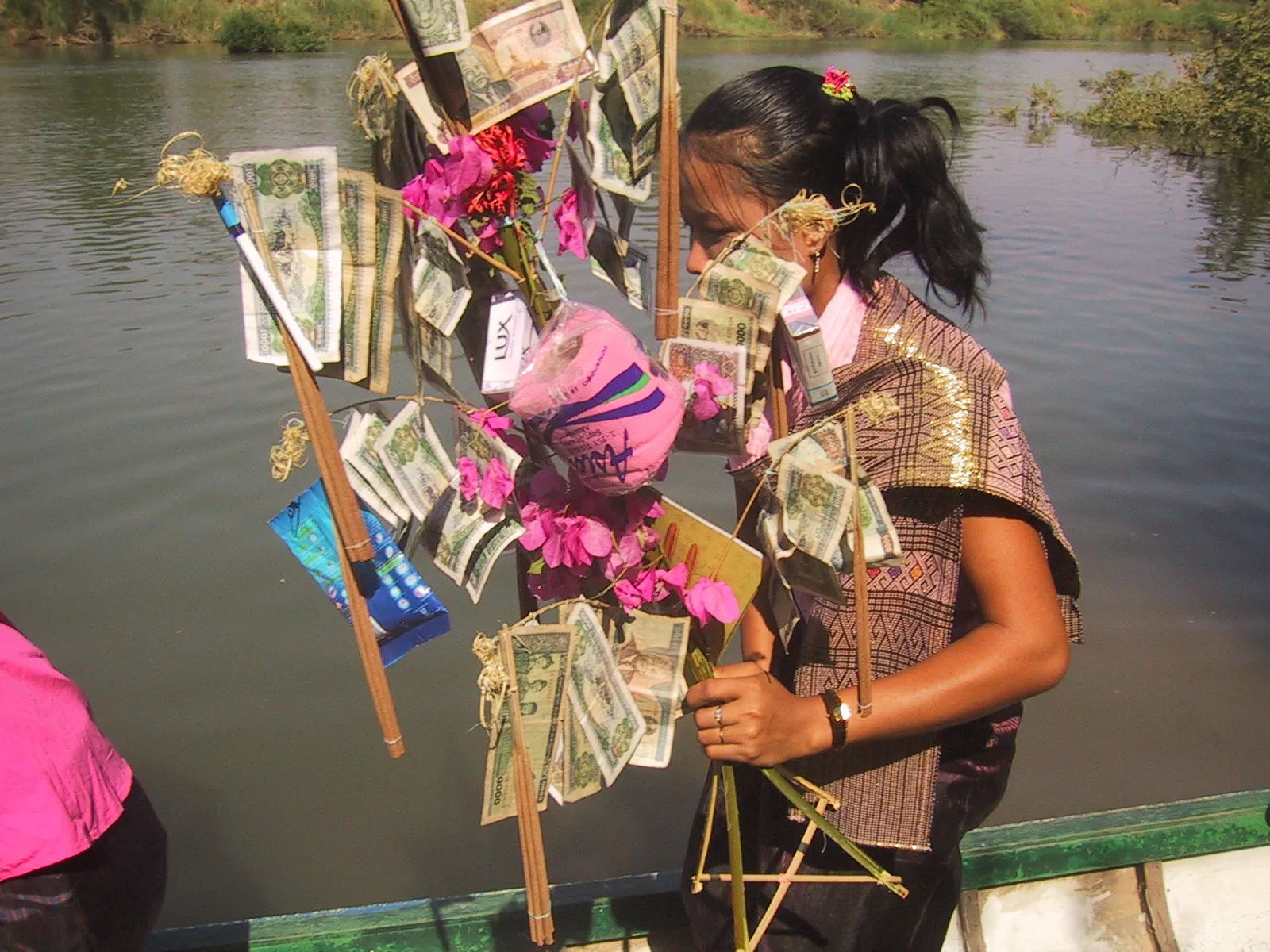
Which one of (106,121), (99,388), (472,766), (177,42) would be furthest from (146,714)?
(177,42)

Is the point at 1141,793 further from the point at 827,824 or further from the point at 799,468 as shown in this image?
the point at 799,468

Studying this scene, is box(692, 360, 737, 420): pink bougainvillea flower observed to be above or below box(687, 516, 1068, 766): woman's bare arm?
above

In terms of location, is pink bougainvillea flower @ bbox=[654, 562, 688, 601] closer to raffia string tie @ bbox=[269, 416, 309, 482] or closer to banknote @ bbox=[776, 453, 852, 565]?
banknote @ bbox=[776, 453, 852, 565]

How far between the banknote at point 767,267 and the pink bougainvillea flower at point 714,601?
277mm

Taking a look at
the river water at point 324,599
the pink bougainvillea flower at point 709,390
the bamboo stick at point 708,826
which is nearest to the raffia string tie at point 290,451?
the pink bougainvillea flower at point 709,390

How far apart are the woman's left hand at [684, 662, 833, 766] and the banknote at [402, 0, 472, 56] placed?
→ 63 cm

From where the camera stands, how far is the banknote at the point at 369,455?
39.8 inches

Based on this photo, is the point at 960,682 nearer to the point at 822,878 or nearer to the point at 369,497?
the point at 822,878

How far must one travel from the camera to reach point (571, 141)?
1094mm

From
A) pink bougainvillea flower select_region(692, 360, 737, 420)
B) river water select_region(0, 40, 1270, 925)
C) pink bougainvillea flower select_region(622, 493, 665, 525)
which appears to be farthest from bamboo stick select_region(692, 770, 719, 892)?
river water select_region(0, 40, 1270, 925)

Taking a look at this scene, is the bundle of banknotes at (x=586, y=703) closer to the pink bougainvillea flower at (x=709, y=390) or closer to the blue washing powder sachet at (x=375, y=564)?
the blue washing powder sachet at (x=375, y=564)

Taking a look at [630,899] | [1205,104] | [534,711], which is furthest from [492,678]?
[1205,104]

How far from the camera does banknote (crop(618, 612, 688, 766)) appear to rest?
1104 mm

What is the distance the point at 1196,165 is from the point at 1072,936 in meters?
13.3
